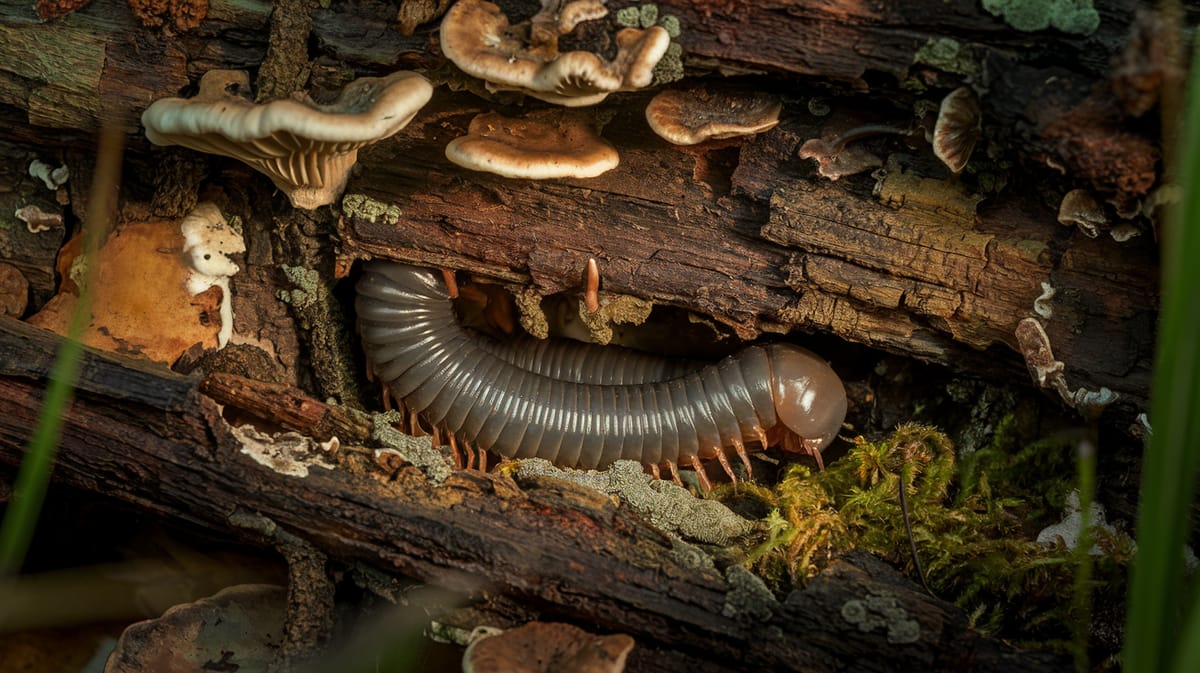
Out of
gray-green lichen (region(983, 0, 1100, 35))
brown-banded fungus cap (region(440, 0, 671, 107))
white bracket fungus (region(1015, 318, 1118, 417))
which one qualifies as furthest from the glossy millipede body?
gray-green lichen (region(983, 0, 1100, 35))

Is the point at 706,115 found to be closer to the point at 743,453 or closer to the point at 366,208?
the point at 366,208

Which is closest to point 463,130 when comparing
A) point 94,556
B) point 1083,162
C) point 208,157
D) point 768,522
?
point 208,157

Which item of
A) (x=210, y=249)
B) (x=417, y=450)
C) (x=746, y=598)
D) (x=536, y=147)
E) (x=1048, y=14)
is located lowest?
(x=746, y=598)

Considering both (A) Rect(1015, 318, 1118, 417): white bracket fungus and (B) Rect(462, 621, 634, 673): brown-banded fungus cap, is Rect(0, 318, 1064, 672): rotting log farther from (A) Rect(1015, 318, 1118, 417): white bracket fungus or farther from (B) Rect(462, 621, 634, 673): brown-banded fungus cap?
(A) Rect(1015, 318, 1118, 417): white bracket fungus

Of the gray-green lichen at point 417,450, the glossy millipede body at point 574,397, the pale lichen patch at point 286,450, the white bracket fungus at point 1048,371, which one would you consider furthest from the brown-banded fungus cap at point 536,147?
the white bracket fungus at point 1048,371

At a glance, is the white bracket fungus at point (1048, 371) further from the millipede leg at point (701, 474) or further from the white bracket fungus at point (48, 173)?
the white bracket fungus at point (48, 173)

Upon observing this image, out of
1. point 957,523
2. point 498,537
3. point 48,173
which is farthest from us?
point 48,173

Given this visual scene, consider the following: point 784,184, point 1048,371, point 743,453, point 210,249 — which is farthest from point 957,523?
point 210,249

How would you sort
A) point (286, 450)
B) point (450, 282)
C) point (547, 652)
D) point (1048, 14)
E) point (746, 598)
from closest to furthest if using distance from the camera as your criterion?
point (547, 652), point (1048, 14), point (746, 598), point (286, 450), point (450, 282)
